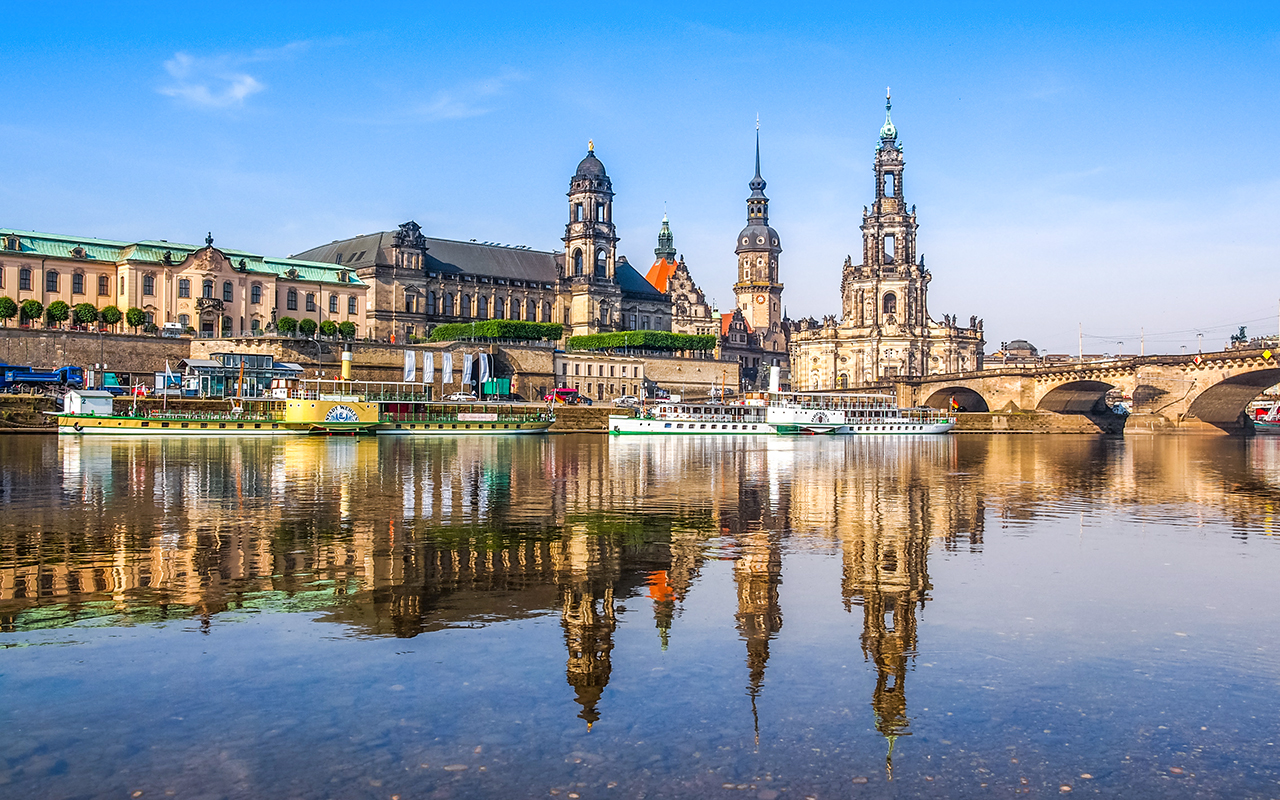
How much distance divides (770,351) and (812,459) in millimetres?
115143

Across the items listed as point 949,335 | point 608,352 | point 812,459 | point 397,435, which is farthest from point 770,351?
point 812,459

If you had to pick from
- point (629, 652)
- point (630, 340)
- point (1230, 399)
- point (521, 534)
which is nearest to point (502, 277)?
point (630, 340)

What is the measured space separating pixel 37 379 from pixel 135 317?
10351 mm

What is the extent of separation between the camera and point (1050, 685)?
9.36 meters

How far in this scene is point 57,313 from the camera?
80562 millimetres

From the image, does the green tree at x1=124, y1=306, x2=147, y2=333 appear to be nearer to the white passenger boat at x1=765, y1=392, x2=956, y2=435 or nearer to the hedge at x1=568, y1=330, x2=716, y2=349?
the hedge at x1=568, y1=330, x2=716, y2=349

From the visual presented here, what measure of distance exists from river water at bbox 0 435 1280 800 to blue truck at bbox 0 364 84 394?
188 ft

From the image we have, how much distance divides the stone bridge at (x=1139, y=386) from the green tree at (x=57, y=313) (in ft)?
236

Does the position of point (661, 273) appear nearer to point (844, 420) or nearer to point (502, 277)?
point (502, 277)

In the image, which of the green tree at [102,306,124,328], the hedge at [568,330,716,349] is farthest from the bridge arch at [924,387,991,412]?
the green tree at [102,306,124,328]

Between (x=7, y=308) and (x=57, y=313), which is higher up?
(x=7, y=308)

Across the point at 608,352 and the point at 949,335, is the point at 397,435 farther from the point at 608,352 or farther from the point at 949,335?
the point at 949,335

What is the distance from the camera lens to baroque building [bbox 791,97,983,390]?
418 ft

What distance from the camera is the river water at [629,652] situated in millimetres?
7363
